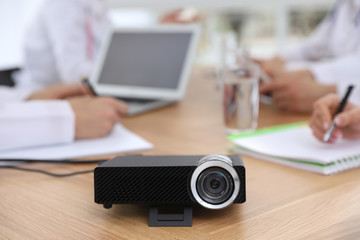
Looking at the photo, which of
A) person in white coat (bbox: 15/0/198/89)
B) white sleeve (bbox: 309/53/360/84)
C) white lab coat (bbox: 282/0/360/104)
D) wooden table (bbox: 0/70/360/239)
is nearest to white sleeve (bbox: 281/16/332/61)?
white lab coat (bbox: 282/0/360/104)

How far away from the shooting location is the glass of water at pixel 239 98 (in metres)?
1.09

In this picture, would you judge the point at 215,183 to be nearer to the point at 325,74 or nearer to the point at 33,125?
the point at 33,125

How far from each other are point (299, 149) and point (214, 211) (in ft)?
1.00

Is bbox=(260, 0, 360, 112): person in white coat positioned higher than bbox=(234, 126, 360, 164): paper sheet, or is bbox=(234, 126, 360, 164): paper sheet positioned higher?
bbox=(234, 126, 360, 164): paper sheet

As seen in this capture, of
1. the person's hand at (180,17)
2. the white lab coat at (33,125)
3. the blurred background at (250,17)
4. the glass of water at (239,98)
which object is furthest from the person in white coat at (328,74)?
the blurred background at (250,17)

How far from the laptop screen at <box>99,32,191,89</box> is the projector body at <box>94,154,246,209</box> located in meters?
0.84

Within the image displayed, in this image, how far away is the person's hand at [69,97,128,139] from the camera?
1008 mm

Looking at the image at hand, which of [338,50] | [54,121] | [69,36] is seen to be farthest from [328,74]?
[69,36]

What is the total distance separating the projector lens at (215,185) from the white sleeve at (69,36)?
1218 millimetres

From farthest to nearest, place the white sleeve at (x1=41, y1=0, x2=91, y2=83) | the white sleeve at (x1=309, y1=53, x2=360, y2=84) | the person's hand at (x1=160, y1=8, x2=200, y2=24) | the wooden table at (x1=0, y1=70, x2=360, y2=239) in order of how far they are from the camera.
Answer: the person's hand at (x1=160, y1=8, x2=200, y2=24) < the white sleeve at (x1=41, y1=0, x2=91, y2=83) < the white sleeve at (x1=309, y1=53, x2=360, y2=84) < the wooden table at (x1=0, y1=70, x2=360, y2=239)

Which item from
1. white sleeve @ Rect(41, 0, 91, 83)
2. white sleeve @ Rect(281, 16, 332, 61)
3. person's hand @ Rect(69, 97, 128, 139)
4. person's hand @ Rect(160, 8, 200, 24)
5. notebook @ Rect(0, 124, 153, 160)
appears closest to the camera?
notebook @ Rect(0, 124, 153, 160)

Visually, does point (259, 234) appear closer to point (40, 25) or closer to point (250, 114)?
point (250, 114)

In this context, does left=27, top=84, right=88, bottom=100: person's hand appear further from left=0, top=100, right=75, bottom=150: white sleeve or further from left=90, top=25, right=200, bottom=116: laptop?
left=0, top=100, right=75, bottom=150: white sleeve

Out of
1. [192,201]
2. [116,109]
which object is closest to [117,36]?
[116,109]
